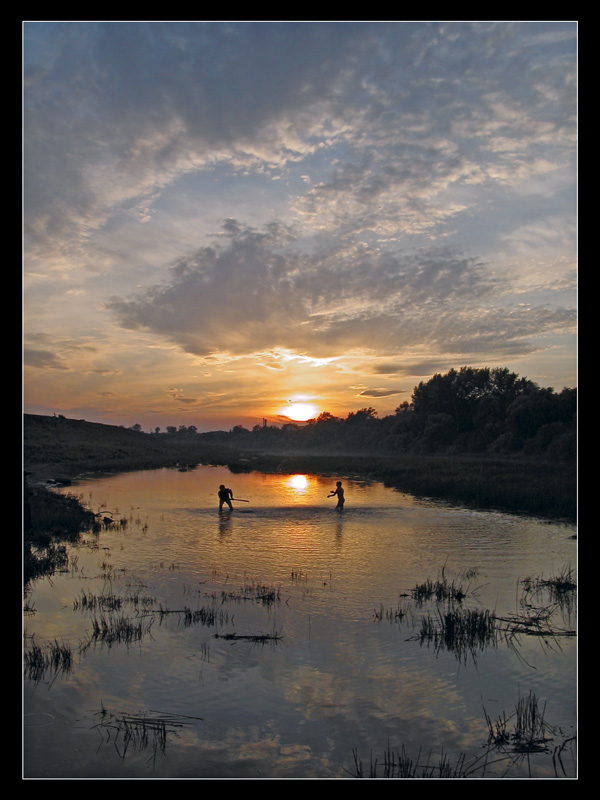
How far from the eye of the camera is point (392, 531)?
77.7 ft

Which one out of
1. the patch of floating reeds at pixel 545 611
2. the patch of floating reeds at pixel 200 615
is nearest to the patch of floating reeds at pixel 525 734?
the patch of floating reeds at pixel 545 611

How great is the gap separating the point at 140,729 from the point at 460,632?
6968 mm

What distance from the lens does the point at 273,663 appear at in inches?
392

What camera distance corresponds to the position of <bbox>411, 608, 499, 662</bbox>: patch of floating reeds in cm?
1081

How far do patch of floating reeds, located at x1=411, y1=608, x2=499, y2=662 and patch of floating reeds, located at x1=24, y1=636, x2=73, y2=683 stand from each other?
700cm

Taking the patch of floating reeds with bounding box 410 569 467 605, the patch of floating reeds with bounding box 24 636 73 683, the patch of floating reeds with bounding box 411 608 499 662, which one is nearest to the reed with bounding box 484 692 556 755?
the patch of floating reeds with bounding box 411 608 499 662

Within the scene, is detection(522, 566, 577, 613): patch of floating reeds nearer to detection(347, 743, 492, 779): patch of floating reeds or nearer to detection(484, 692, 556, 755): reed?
detection(484, 692, 556, 755): reed

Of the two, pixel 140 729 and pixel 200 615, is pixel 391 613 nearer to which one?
pixel 200 615

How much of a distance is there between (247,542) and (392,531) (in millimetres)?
6823

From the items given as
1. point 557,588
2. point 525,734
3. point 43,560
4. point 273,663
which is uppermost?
point 43,560

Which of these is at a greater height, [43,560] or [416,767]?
[43,560]

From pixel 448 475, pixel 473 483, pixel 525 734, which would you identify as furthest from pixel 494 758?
pixel 448 475
